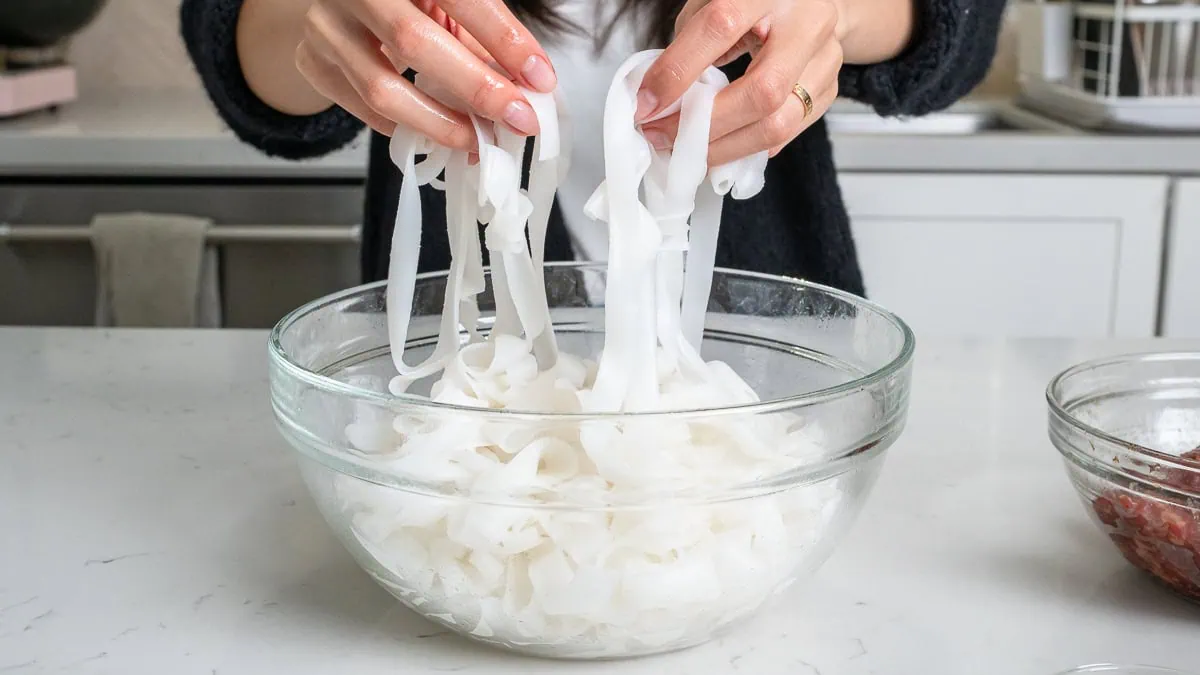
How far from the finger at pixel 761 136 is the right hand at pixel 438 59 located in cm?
9

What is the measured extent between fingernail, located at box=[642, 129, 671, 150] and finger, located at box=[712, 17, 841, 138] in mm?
25

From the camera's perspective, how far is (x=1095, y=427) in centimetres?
64

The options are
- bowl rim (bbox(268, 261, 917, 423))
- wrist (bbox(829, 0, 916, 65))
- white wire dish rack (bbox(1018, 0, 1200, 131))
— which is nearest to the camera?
bowl rim (bbox(268, 261, 917, 423))

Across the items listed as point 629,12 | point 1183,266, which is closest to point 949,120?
point 1183,266

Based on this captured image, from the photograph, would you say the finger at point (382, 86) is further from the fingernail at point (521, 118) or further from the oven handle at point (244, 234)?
the oven handle at point (244, 234)

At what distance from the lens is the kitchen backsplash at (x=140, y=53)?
2.24 meters

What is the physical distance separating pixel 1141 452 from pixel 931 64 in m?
0.51

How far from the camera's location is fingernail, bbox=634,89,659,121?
1.78 ft

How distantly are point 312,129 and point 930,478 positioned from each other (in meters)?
0.63

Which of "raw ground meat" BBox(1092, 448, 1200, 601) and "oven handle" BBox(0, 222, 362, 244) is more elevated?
"raw ground meat" BBox(1092, 448, 1200, 601)

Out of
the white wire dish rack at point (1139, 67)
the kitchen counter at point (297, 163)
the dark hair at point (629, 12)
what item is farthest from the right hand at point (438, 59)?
the white wire dish rack at point (1139, 67)

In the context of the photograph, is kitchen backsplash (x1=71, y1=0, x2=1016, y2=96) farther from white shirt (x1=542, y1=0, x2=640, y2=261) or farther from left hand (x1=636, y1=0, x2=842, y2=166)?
left hand (x1=636, y1=0, x2=842, y2=166)

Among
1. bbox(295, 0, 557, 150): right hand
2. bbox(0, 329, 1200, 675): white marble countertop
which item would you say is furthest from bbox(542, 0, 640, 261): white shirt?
bbox(295, 0, 557, 150): right hand

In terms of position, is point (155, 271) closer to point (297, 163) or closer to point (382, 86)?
point (297, 163)
